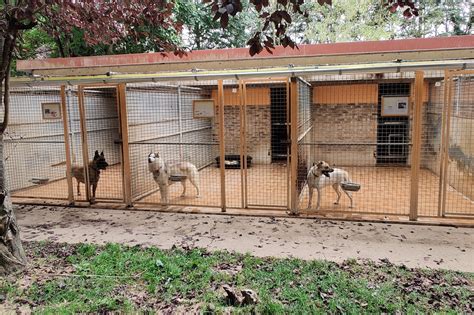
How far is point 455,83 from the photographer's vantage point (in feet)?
22.5

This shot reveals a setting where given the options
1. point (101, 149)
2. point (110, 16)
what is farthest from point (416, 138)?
point (101, 149)

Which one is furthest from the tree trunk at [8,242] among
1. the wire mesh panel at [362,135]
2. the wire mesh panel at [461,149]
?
the wire mesh panel at [461,149]

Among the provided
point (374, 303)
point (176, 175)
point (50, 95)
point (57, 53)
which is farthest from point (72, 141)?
point (374, 303)

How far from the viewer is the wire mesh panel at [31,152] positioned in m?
7.58

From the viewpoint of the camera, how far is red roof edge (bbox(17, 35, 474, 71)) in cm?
636

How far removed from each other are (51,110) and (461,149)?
25.9 ft

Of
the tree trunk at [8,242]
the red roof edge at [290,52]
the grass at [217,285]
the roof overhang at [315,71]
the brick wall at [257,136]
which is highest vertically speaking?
the red roof edge at [290,52]

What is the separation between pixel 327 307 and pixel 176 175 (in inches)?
179

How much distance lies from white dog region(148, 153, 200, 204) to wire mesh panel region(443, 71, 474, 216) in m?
4.65

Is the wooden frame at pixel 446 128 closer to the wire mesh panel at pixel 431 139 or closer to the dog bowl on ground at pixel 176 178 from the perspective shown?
the wire mesh panel at pixel 431 139

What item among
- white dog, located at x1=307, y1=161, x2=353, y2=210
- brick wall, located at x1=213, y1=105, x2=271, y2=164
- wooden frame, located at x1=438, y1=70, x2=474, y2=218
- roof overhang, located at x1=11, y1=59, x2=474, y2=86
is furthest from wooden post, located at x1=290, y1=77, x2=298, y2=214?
brick wall, located at x1=213, y1=105, x2=271, y2=164

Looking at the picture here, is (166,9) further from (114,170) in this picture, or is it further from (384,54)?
(114,170)

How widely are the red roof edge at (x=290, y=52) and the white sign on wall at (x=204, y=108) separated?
3.12ft

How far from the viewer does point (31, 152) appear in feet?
26.5
